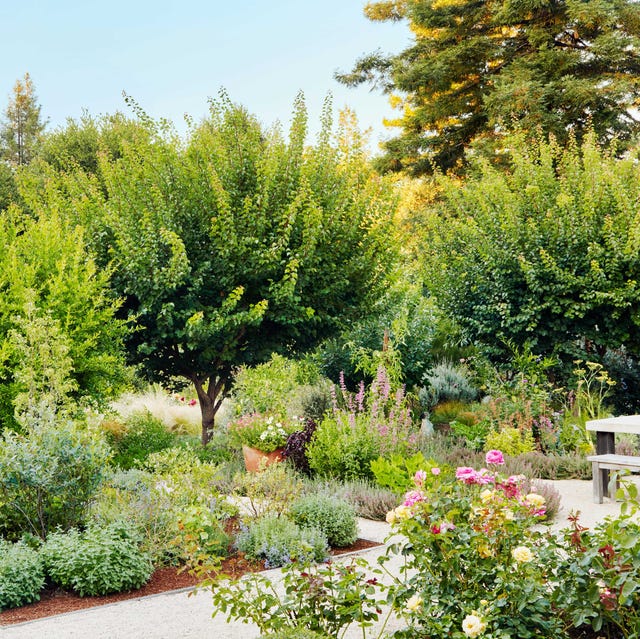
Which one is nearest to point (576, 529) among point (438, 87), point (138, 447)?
point (138, 447)

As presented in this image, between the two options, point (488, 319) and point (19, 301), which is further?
point (488, 319)

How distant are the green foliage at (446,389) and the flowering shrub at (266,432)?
415 centimetres

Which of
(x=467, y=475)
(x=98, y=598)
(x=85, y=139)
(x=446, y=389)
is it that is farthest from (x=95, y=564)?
(x=85, y=139)

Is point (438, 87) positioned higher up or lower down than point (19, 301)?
higher up

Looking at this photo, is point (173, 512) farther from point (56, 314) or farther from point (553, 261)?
point (553, 261)

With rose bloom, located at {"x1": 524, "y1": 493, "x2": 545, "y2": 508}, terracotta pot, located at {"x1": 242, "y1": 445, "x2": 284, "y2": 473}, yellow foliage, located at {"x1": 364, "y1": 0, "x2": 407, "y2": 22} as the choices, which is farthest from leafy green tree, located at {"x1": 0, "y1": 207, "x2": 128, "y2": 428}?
yellow foliage, located at {"x1": 364, "y1": 0, "x2": 407, "y2": 22}

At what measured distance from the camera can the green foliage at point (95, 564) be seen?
4652 mm

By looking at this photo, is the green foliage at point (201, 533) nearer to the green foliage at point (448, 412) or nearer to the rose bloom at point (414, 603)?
the rose bloom at point (414, 603)

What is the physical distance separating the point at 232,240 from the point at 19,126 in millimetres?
24590

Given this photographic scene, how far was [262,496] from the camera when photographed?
5887 millimetres

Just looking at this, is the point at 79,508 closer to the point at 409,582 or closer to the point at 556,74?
the point at 409,582

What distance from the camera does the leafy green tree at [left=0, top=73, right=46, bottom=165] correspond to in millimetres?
29938

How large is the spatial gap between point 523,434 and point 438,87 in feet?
38.8

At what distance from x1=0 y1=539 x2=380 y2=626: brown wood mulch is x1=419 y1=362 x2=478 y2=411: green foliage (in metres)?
7.81
